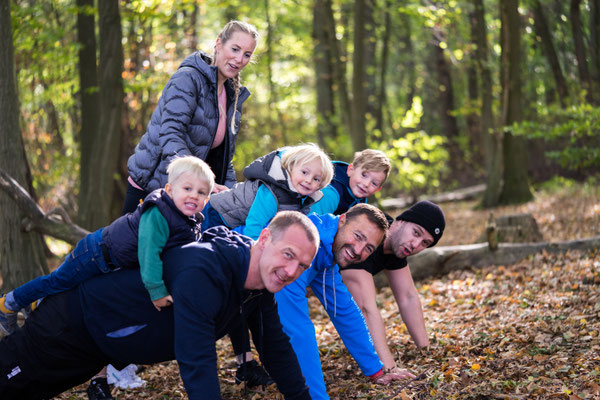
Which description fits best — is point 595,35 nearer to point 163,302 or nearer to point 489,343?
point 489,343

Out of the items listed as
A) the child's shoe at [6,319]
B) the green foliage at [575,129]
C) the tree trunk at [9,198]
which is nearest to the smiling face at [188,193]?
the child's shoe at [6,319]

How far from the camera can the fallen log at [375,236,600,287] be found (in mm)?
7402

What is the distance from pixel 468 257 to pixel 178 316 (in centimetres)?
548

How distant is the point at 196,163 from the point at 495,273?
4.79 m

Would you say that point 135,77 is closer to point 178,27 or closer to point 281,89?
point 178,27

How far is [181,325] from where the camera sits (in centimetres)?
276

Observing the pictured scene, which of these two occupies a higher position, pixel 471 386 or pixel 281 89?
pixel 281 89

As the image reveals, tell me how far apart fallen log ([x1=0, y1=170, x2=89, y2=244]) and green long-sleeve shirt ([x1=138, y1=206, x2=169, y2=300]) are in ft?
9.73

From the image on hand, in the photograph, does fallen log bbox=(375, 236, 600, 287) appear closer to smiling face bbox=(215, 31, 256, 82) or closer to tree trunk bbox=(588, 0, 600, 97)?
smiling face bbox=(215, 31, 256, 82)

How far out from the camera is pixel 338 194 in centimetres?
466

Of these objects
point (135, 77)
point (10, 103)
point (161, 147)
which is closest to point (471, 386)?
point (161, 147)

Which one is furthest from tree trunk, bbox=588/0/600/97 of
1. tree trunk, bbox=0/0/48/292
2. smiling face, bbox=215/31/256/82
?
tree trunk, bbox=0/0/48/292

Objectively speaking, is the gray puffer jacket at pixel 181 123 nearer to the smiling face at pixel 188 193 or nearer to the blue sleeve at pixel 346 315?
the smiling face at pixel 188 193

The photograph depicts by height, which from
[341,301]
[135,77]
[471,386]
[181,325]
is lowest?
[471,386]
